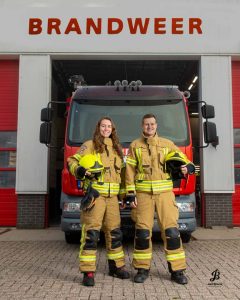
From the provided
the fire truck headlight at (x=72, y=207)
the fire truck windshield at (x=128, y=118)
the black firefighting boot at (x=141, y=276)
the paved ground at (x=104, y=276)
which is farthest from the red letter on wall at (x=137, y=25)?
the black firefighting boot at (x=141, y=276)

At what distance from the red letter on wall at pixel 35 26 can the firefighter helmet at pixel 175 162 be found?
6.63 m

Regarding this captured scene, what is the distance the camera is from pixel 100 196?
461 cm

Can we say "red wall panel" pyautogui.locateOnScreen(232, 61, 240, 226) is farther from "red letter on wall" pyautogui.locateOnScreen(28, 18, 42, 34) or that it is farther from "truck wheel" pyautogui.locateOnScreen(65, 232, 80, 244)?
"red letter on wall" pyautogui.locateOnScreen(28, 18, 42, 34)

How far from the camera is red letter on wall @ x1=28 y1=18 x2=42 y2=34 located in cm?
1002

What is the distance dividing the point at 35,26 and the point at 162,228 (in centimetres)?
722

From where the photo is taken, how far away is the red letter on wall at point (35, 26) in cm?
1002

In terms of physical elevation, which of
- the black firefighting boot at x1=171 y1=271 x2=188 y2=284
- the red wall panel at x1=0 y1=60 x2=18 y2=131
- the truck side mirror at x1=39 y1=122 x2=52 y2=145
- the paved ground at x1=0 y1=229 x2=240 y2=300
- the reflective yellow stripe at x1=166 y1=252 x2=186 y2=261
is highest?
the red wall panel at x1=0 y1=60 x2=18 y2=131

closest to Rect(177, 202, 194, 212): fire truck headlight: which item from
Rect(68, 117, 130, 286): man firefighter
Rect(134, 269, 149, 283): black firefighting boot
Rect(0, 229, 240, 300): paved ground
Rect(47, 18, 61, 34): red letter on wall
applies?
Rect(0, 229, 240, 300): paved ground

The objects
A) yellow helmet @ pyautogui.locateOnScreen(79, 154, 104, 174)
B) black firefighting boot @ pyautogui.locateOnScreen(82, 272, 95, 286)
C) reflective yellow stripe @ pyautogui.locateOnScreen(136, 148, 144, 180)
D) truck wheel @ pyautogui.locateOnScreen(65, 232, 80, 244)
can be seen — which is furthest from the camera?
truck wheel @ pyautogui.locateOnScreen(65, 232, 80, 244)

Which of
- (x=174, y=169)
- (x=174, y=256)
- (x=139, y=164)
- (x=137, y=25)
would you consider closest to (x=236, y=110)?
(x=137, y=25)

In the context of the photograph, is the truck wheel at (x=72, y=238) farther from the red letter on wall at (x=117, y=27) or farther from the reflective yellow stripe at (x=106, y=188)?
the red letter on wall at (x=117, y=27)

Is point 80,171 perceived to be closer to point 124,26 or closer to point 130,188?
point 130,188

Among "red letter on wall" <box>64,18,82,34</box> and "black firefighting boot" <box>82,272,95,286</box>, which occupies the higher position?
"red letter on wall" <box>64,18,82,34</box>

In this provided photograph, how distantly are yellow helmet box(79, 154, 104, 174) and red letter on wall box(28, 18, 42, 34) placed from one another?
6.43 m
